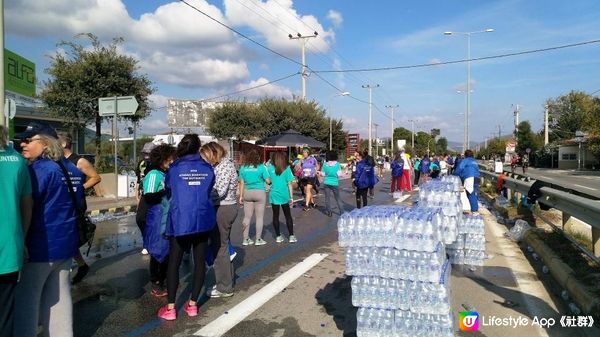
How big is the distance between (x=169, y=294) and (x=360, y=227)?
2198mm

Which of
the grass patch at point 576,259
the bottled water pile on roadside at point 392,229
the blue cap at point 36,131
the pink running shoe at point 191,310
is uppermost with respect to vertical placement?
the blue cap at point 36,131

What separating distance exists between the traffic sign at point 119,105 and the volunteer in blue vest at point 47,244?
10839 mm

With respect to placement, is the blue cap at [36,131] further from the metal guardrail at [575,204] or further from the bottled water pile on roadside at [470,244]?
the metal guardrail at [575,204]

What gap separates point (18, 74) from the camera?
1529cm

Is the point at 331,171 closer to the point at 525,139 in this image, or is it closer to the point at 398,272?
the point at 398,272

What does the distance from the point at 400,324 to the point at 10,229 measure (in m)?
2.88

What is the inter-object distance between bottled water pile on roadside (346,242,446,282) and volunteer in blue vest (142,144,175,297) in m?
2.52

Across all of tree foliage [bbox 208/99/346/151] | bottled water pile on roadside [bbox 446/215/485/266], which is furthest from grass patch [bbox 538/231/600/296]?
tree foliage [bbox 208/99/346/151]

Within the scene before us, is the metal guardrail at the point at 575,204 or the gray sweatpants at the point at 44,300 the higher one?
the metal guardrail at the point at 575,204

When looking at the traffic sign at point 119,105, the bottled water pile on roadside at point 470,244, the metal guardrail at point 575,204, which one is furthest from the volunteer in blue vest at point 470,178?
the traffic sign at point 119,105

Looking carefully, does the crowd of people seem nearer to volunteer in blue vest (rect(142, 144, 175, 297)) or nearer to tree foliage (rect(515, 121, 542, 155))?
volunteer in blue vest (rect(142, 144, 175, 297))

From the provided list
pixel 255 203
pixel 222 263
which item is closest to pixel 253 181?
pixel 255 203

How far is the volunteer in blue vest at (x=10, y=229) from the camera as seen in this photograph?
3.05 m

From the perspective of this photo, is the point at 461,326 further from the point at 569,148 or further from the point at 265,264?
the point at 569,148
